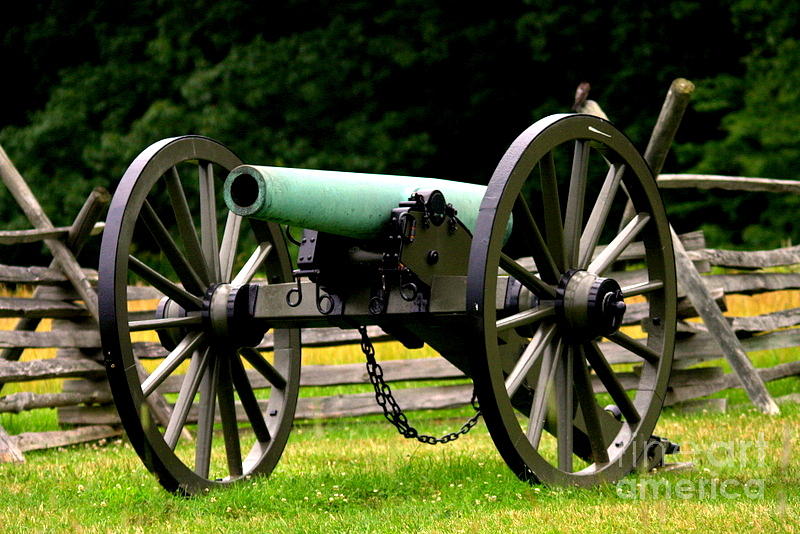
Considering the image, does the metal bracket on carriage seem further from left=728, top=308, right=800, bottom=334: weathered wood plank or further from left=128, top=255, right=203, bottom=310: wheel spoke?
left=728, top=308, right=800, bottom=334: weathered wood plank

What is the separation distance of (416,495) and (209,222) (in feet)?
5.51

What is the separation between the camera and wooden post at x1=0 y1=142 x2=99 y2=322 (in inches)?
335

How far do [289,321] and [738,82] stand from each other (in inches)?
528

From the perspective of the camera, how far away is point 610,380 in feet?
18.9

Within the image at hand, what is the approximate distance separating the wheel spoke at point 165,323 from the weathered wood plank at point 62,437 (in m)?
2.78

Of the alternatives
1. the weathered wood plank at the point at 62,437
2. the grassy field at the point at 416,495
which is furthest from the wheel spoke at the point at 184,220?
the weathered wood plank at the point at 62,437

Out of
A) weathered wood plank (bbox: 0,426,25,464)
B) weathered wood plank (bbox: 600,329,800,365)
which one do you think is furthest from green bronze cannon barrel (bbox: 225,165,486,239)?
weathered wood plank (bbox: 600,329,800,365)

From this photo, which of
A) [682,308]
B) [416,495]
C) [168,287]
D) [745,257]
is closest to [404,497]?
[416,495]

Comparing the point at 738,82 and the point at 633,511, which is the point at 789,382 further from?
the point at 738,82

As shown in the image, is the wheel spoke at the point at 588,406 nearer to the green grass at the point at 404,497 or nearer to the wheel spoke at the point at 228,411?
the green grass at the point at 404,497

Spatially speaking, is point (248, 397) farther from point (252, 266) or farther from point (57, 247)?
point (57, 247)

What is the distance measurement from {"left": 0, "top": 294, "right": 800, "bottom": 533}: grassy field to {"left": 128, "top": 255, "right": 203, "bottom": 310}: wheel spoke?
89cm

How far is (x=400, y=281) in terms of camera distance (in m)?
5.15

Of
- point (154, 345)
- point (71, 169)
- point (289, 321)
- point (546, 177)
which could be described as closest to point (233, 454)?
point (289, 321)
